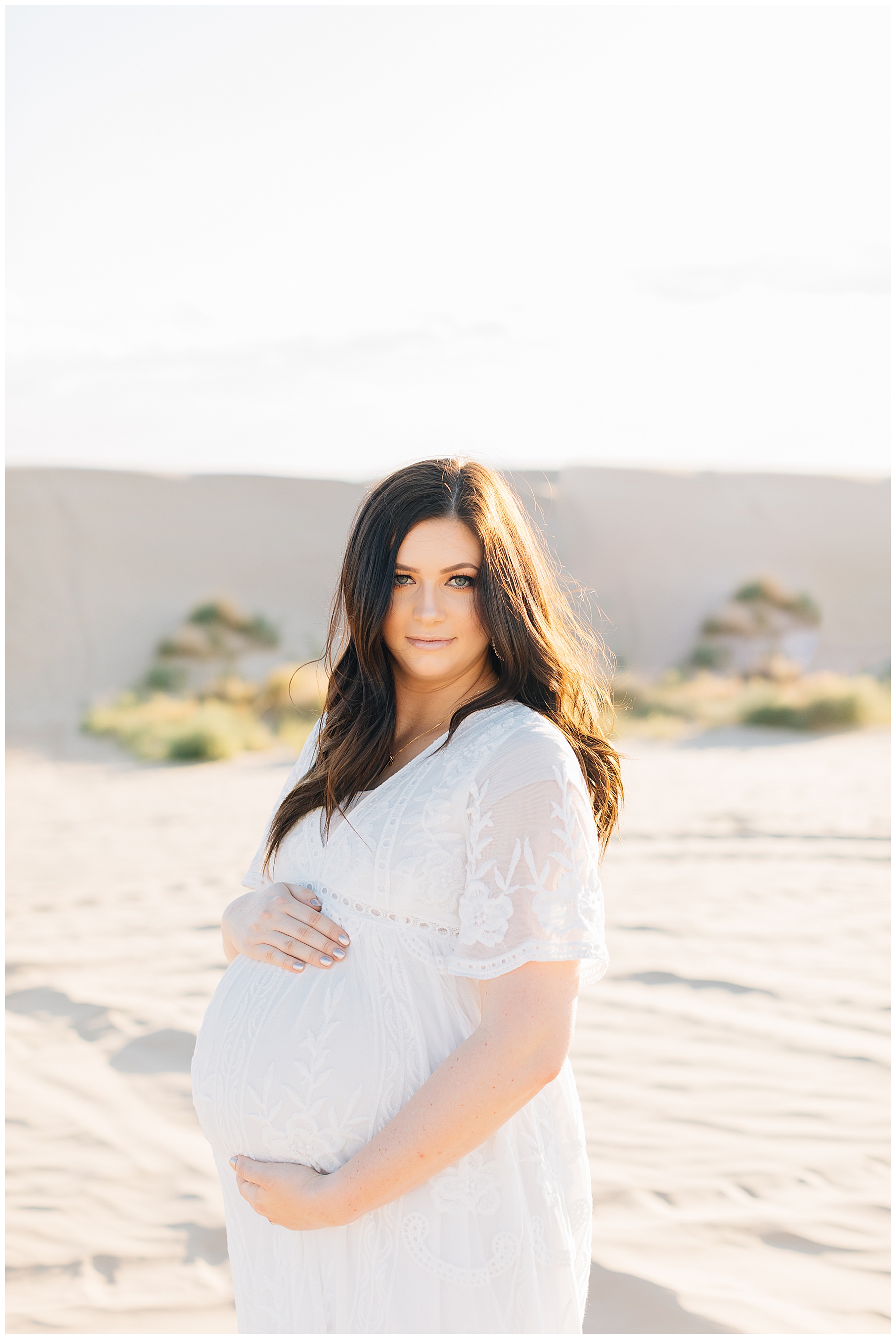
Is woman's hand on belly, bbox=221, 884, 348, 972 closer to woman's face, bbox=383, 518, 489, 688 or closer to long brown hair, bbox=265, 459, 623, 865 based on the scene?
long brown hair, bbox=265, 459, 623, 865

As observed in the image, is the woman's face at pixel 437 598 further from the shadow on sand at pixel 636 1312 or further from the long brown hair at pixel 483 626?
the shadow on sand at pixel 636 1312

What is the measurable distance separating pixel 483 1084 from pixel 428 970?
0.20 m

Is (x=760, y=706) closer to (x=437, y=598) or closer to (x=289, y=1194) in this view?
(x=437, y=598)

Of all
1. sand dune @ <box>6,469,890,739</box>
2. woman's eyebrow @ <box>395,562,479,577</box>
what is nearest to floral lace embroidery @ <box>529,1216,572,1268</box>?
woman's eyebrow @ <box>395,562,479,577</box>

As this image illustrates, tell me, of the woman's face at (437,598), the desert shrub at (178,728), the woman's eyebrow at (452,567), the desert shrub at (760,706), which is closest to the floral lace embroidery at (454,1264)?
the woman's face at (437,598)

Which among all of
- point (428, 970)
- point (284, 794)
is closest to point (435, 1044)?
point (428, 970)

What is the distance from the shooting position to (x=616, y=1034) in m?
4.34

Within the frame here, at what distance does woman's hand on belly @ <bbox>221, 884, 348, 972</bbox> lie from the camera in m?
1.67

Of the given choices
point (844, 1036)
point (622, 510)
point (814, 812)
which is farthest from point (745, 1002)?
point (622, 510)

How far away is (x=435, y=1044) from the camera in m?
1.62

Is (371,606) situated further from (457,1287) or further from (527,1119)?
(457,1287)

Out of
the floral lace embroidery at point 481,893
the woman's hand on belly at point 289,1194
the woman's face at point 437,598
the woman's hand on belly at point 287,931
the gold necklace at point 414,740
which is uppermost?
the woman's face at point 437,598

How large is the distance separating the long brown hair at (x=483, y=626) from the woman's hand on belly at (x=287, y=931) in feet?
0.46

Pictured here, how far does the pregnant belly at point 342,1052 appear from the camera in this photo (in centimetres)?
162
